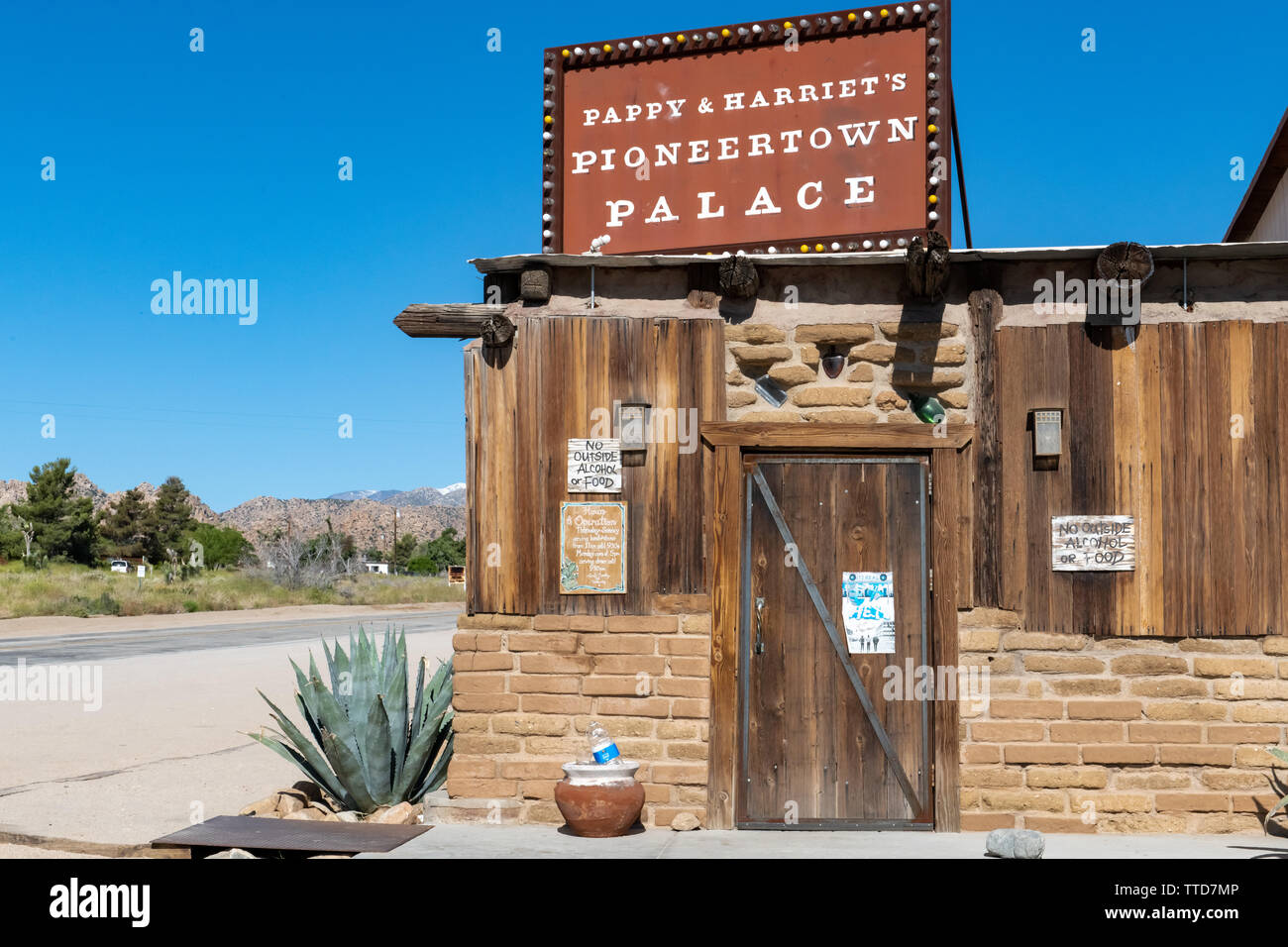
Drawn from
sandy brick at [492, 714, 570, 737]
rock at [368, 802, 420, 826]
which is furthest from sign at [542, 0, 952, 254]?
rock at [368, 802, 420, 826]

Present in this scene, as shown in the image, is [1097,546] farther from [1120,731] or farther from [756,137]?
[756,137]

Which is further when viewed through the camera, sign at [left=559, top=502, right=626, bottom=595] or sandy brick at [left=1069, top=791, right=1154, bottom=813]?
sign at [left=559, top=502, right=626, bottom=595]

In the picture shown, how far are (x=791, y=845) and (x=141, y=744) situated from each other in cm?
748

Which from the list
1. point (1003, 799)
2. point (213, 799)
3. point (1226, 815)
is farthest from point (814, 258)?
point (213, 799)

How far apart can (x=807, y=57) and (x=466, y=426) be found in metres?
3.89

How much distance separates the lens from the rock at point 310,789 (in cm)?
800

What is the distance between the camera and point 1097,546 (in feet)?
21.8

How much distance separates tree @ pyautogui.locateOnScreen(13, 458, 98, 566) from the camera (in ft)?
173

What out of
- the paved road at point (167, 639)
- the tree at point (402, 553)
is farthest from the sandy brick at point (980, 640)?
the tree at point (402, 553)

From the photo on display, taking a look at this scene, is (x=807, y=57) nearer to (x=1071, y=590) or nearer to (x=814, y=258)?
(x=814, y=258)

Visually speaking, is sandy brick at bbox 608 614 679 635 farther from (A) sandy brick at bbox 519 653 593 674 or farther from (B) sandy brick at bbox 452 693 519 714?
(B) sandy brick at bbox 452 693 519 714

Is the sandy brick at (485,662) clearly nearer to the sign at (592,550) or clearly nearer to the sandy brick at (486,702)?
the sandy brick at (486,702)

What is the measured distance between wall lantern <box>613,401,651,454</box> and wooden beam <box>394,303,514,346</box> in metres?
0.84

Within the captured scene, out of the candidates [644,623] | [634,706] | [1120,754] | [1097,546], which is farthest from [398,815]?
[1097,546]
